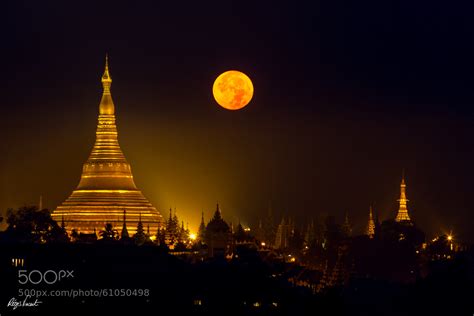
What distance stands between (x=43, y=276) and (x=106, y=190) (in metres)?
55.2

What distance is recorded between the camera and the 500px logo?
106156 millimetres

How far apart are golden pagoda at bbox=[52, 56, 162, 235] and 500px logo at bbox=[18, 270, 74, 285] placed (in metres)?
51.0

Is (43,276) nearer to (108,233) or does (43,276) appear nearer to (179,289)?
(179,289)

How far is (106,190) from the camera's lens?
6417 inches

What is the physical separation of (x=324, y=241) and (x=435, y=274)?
47.4 meters

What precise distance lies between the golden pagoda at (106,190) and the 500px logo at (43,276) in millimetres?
50974

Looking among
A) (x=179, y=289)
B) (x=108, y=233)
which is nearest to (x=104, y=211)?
(x=108, y=233)

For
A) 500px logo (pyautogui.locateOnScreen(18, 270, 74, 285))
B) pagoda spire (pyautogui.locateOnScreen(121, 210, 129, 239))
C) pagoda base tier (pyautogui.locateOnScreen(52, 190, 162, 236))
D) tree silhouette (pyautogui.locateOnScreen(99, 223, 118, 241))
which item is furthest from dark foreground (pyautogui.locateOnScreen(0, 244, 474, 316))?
pagoda base tier (pyautogui.locateOnScreen(52, 190, 162, 236))

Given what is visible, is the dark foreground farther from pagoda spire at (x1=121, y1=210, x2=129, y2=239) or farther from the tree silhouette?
pagoda spire at (x1=121, y1=210, x2=129, y2=239)

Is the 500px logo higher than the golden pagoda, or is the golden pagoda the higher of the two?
the golden pagoda
